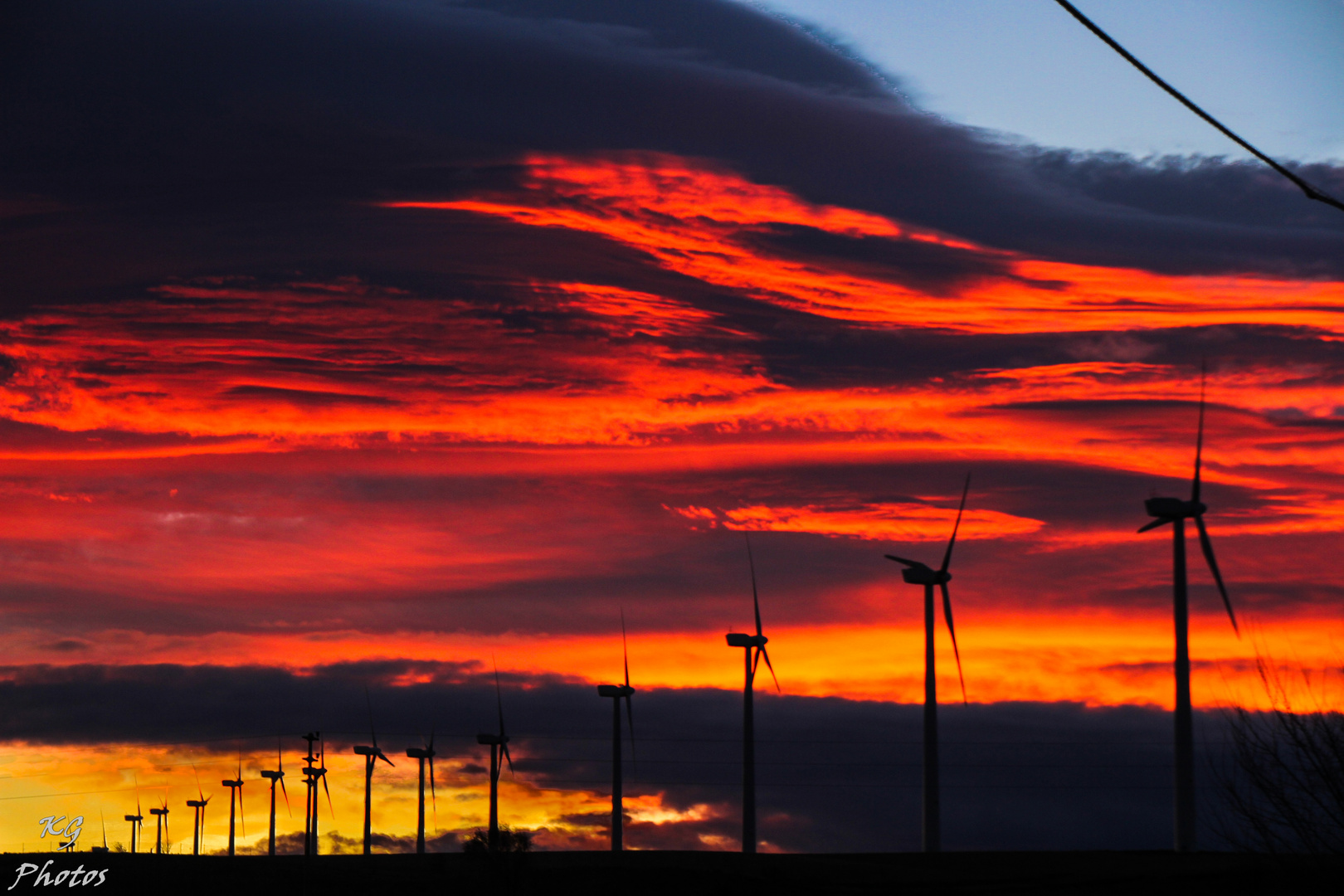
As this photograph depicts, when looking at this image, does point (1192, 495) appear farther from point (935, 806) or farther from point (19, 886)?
→ point (19, 886)

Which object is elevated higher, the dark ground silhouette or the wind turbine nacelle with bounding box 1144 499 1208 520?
the wind turbine nacelle with bounding box 1144 499 1208 520

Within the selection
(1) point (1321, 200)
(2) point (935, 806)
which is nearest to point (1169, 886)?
(2) point (935, 806)

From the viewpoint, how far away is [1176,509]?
94.8 meters

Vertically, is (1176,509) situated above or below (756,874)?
above

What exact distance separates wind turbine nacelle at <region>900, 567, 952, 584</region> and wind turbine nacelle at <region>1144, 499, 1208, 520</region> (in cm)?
1923

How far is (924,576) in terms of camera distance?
112 meters

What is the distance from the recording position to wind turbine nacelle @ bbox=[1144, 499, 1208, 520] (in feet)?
310

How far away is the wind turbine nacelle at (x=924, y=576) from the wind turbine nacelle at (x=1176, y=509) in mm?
19225

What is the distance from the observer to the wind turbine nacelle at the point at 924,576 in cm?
11031

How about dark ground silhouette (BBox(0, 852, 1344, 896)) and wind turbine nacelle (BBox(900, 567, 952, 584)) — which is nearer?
dark ground silhouette (BBox(0, 852, 1344, 896))

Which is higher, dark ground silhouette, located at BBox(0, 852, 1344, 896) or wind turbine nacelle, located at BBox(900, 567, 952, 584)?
wind turbine nacelle, located at BBox(900, 567, 952, 584)

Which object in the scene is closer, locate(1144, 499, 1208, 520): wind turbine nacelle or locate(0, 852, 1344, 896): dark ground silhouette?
locate(0, 852, 1344, 896): dark ground silhouette

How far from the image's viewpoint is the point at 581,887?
301 ft

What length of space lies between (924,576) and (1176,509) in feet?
73.6
